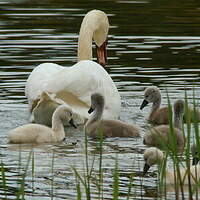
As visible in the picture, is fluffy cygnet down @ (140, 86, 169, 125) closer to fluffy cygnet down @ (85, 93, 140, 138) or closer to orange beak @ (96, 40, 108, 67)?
fluffy cygnet down @ (85, 93, 140, 138)

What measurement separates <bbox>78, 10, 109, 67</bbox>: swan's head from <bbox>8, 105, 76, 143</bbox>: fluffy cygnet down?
256 cm

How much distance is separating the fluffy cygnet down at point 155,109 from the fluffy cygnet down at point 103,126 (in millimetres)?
844

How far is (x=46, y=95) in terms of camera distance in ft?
38.3

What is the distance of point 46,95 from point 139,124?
3.77 ft

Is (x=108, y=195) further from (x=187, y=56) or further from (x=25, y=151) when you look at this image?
(x=187, y=56)

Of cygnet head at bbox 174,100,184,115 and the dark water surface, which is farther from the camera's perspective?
cygnet head at bbox 174,100,184,115

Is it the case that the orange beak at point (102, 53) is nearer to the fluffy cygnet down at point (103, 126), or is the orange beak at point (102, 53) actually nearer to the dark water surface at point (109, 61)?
the dark water surface at point (109, 61)

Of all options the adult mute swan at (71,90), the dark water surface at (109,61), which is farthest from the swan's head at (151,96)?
the adult mute swan at (71,90)

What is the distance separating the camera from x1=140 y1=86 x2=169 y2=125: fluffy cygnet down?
12320mm

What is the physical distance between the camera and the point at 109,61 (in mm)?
→ 16078

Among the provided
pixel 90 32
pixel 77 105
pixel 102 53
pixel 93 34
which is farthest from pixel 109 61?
pixel 77 105

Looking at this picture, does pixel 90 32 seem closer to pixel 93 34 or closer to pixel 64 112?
pixel 93 34

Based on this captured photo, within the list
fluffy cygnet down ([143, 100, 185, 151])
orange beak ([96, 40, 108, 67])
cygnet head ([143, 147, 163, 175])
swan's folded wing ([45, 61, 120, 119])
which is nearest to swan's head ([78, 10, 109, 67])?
orange beak ([96, 40, 108, 67])

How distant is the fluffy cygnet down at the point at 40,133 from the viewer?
35.7ft
